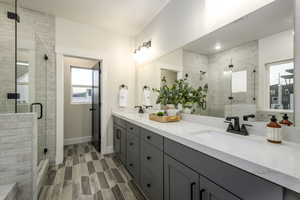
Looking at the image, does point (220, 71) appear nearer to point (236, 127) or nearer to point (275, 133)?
point (236, 127)

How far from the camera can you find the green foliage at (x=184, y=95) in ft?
5.24

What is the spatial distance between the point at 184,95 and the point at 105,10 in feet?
6.58

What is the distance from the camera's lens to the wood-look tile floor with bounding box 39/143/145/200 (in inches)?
63.3

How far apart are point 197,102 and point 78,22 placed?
2738mm

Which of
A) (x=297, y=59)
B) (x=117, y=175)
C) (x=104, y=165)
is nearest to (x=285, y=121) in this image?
(x=297, y=59)

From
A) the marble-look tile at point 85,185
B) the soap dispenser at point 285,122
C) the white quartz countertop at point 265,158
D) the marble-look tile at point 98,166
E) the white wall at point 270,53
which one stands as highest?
the white wall at point 270,53

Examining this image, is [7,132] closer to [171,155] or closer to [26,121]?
[26,121]

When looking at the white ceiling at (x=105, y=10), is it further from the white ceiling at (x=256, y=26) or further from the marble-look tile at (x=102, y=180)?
the marble-look tile at (x=102, y=180)

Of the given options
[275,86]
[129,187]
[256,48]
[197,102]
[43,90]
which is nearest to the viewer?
[275,86]

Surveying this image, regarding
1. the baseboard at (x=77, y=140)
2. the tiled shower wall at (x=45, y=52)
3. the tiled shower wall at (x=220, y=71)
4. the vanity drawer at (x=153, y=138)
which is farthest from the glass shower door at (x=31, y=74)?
the tiled shower wall at (x=220, y=71)

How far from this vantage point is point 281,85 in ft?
3.18

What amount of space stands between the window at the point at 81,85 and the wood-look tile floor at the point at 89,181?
1.56 metres

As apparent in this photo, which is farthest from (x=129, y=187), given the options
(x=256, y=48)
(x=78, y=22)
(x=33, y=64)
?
(x=78, y=22)

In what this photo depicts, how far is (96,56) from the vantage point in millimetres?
2795
